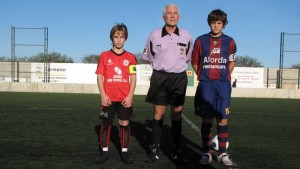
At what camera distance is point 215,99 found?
13.7ft

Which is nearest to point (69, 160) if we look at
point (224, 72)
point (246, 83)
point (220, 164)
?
point (220, 164)

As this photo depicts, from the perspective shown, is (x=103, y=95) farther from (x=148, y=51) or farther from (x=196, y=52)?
(x=196, y=52)

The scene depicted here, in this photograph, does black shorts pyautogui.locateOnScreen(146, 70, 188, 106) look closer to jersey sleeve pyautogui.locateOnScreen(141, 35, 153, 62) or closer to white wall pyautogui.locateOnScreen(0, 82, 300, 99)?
jersey sleeve pyautogui.locateOnScreen(141, 35, 153, 62)

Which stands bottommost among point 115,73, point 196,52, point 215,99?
point 215,99

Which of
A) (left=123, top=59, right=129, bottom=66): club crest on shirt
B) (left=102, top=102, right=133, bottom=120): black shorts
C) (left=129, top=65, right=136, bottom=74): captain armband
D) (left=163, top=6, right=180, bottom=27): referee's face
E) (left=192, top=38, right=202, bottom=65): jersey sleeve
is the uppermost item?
(left=163, top=6, right=180, bottom=27): referee's face

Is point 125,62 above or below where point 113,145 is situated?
above

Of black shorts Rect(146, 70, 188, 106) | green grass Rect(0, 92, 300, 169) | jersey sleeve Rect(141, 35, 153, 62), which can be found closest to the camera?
green grass Rect(0, 92, 300, 169)

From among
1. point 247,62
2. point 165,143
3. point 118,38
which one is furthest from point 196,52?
point 247,62

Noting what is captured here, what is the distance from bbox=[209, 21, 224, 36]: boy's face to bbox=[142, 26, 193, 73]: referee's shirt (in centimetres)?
37

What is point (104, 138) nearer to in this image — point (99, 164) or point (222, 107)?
point (99, 164)

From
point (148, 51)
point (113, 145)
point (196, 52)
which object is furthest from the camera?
point (113, 145)

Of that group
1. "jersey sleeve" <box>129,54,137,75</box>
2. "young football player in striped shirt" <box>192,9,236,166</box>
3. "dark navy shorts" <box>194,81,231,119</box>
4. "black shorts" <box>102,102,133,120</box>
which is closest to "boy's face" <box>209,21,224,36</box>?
"young football player in striped shirt" <box>192,9,236,166</box>

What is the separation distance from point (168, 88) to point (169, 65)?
0.30 metres

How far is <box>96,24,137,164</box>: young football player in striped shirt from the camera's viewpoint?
4160 mm
